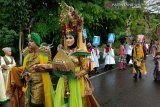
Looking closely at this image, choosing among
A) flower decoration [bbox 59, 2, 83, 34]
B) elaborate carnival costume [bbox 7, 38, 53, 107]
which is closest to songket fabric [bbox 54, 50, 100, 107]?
flower decoration [bbox 59, 2, 83, 34]

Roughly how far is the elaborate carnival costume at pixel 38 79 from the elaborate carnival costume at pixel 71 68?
344 mm

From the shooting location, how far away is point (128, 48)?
23.6 m

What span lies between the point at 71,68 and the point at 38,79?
0.87 metres

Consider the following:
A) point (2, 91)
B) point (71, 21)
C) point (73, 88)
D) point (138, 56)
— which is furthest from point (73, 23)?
point (138, 56)

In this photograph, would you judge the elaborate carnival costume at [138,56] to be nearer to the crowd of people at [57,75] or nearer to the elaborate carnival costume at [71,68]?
the crowd of people at [57,75]

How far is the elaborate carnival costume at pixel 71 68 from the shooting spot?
21.6 feet

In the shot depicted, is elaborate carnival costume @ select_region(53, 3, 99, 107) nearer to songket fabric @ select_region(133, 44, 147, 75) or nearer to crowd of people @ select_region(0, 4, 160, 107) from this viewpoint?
crowd of people @ select_region(0, 4, 160, 107)

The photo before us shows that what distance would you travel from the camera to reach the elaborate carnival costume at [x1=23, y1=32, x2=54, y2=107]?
23.0ft

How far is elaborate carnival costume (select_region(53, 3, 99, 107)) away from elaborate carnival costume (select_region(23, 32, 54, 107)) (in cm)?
34

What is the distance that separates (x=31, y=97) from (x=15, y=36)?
1242 centimetres

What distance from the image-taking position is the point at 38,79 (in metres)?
7.15

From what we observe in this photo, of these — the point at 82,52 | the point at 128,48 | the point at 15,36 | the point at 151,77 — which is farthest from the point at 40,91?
the point at 128,48

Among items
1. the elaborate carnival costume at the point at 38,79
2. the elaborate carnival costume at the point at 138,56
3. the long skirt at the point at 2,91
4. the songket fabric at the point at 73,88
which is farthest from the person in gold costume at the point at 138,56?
the songket fabric at the point at 73,88

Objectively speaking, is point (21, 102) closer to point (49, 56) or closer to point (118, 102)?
point (49, 56)
